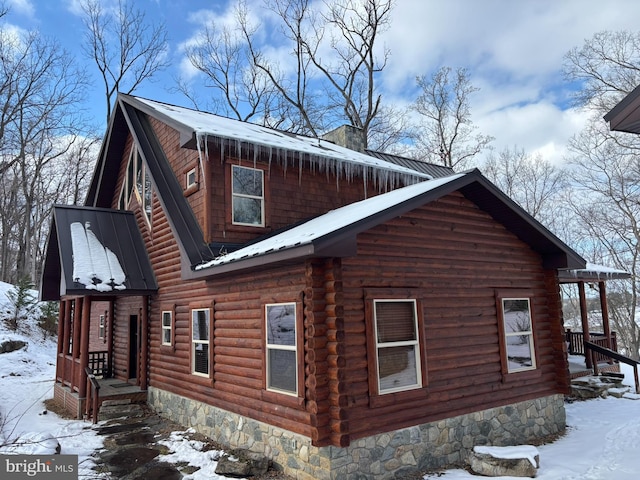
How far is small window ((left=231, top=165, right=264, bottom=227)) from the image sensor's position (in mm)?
9445

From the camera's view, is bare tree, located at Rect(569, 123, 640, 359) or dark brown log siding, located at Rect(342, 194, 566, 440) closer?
dark brown log siding, located at Rect(342, 194, 566, 440)

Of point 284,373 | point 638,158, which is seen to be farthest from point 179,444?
point 638,158

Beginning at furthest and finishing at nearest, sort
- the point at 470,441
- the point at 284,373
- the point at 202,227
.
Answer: the point at 202,227, the point at 470,441, the point at 284,373

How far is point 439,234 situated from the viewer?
24.8 feet

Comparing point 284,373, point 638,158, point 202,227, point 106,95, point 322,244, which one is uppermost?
point 106,95

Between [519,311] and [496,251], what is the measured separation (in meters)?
1.23

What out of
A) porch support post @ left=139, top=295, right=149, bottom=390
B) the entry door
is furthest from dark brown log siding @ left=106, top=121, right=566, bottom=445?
the entry door

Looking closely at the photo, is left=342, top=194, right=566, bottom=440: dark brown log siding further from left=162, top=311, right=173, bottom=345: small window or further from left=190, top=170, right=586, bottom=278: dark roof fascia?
left=162, top=311, right=173, bottom=345: small window

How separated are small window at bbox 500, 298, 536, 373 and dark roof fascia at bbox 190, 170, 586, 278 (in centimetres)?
A: 110

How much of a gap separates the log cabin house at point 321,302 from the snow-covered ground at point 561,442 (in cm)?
54

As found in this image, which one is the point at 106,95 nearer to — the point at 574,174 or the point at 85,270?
the point at 85,270

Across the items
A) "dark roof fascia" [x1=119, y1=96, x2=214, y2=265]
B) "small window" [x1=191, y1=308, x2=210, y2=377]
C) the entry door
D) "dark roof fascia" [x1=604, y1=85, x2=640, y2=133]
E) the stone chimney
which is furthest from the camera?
the stone chimney

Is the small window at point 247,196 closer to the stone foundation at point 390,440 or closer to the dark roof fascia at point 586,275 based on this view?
the stone foundation at point 390,440

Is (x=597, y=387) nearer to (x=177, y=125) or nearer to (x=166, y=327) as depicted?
(x=166, y=327)
